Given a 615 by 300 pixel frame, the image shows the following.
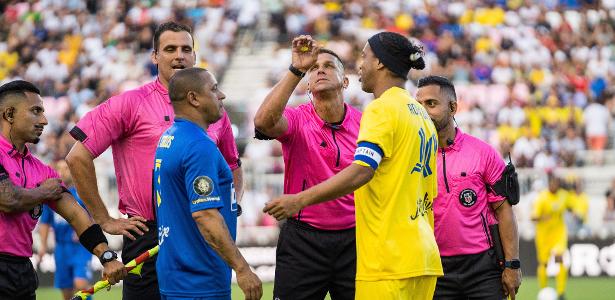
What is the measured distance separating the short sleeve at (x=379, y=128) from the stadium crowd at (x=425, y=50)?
1664 cm

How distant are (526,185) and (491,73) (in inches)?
231

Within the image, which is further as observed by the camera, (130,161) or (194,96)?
(130,161)

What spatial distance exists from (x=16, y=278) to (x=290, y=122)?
92.8 inches

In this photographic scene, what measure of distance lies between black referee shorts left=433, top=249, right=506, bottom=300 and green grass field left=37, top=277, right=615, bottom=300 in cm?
868

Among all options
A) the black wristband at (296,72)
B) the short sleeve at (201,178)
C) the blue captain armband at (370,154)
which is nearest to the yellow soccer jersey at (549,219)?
the black wristband at (296,72)

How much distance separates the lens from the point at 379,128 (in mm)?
6762

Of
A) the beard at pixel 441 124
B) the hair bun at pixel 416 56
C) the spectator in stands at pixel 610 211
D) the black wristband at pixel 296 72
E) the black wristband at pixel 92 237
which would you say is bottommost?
the spectator in stands at pixel 610 211

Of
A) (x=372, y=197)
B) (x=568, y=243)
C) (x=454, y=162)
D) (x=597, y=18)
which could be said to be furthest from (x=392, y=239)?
(x=597, y=18)

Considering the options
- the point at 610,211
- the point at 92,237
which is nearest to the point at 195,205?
the point at 92,237

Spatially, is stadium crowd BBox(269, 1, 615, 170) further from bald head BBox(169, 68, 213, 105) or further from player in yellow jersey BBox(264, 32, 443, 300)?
bald head BBox(169, 68, 213, 105)

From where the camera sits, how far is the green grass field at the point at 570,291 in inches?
691

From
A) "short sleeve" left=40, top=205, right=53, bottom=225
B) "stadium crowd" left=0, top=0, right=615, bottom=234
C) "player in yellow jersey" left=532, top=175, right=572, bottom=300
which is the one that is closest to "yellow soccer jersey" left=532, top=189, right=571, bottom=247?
"player in yellow jersey" left=532, top=175, right=572, bottom=300

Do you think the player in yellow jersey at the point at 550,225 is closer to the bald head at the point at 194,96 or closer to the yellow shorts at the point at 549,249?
the yellow shorts at the point at 549,249

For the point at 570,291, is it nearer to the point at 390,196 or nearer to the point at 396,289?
the point at 396,289
